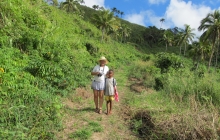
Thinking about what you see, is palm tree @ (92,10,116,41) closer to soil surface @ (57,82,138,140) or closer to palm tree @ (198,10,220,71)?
palm tree @ (198,10,220,71)

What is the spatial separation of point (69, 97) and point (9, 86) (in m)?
2.58

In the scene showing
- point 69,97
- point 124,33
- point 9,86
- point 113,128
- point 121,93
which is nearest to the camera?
point 9,86

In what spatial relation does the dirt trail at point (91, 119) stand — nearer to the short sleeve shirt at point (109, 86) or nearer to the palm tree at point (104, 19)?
the short sleeve shirt at point (109, 86)

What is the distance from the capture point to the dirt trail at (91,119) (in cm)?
449

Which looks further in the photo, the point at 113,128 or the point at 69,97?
the point at 69,97

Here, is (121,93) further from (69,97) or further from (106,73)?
(106,73)

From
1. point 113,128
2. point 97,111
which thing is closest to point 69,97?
point 97,111

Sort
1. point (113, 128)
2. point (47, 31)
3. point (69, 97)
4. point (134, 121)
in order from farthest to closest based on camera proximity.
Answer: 1. point (47, 31)
2. point (69, 97)
3. point (134, 121)
4. point (113, 128)

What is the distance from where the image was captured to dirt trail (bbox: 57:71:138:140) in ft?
14.7

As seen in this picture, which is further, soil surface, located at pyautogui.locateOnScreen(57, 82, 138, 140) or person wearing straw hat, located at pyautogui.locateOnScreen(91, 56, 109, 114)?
person wearing straw hat, located at pyautogui.locateOnScreen(91, 56, 109, 114)

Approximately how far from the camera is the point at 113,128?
4.96 m

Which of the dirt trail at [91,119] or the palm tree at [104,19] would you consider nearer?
the dirt trail at [91,119]

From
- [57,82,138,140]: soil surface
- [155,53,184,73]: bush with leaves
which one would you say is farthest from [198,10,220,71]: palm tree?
[57,82,138,140]: soil surface

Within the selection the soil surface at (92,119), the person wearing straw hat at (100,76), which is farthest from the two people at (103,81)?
the soil surface at (92,119)
